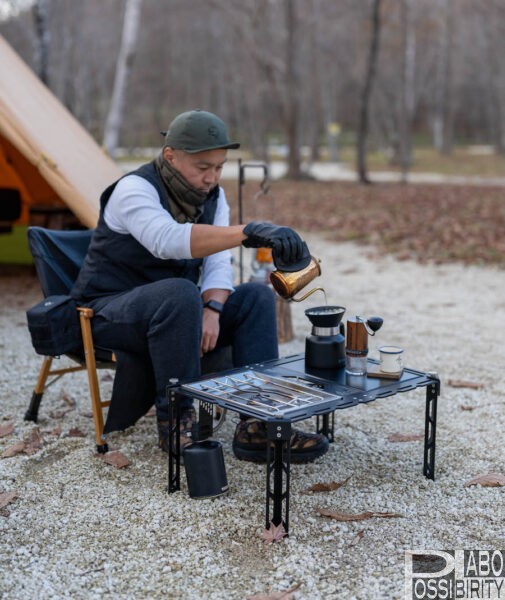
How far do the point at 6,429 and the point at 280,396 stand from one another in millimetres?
1533

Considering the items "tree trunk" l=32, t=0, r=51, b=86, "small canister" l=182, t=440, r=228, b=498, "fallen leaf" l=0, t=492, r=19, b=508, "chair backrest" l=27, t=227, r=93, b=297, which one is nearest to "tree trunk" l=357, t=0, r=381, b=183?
"tree trunk" l=32, t=0, r=51, b=86

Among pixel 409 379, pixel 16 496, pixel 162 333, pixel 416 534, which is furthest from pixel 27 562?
pixel 409 379

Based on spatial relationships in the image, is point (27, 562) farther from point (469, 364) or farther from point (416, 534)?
point (469, 364)

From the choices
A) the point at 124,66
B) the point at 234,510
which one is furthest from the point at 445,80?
the point at 234,510

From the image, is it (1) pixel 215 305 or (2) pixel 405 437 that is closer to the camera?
(1) pixel 215 305

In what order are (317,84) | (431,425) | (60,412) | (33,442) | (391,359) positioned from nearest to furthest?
(391,359), (431,425), (33,442), (60,412), (317,84)

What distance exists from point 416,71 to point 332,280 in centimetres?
3332

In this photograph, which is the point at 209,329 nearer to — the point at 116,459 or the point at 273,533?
the point at 116,459

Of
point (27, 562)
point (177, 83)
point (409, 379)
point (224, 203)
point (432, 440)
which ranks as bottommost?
point (27, 562)

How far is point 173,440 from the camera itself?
3035 millimetres

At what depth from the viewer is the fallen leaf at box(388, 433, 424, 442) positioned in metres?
3.56

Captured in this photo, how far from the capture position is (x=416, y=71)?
38.0m

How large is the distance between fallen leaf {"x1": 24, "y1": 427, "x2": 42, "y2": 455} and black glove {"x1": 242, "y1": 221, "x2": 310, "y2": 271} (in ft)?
4.51

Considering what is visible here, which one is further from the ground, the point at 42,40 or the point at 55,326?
the point at 42,40
